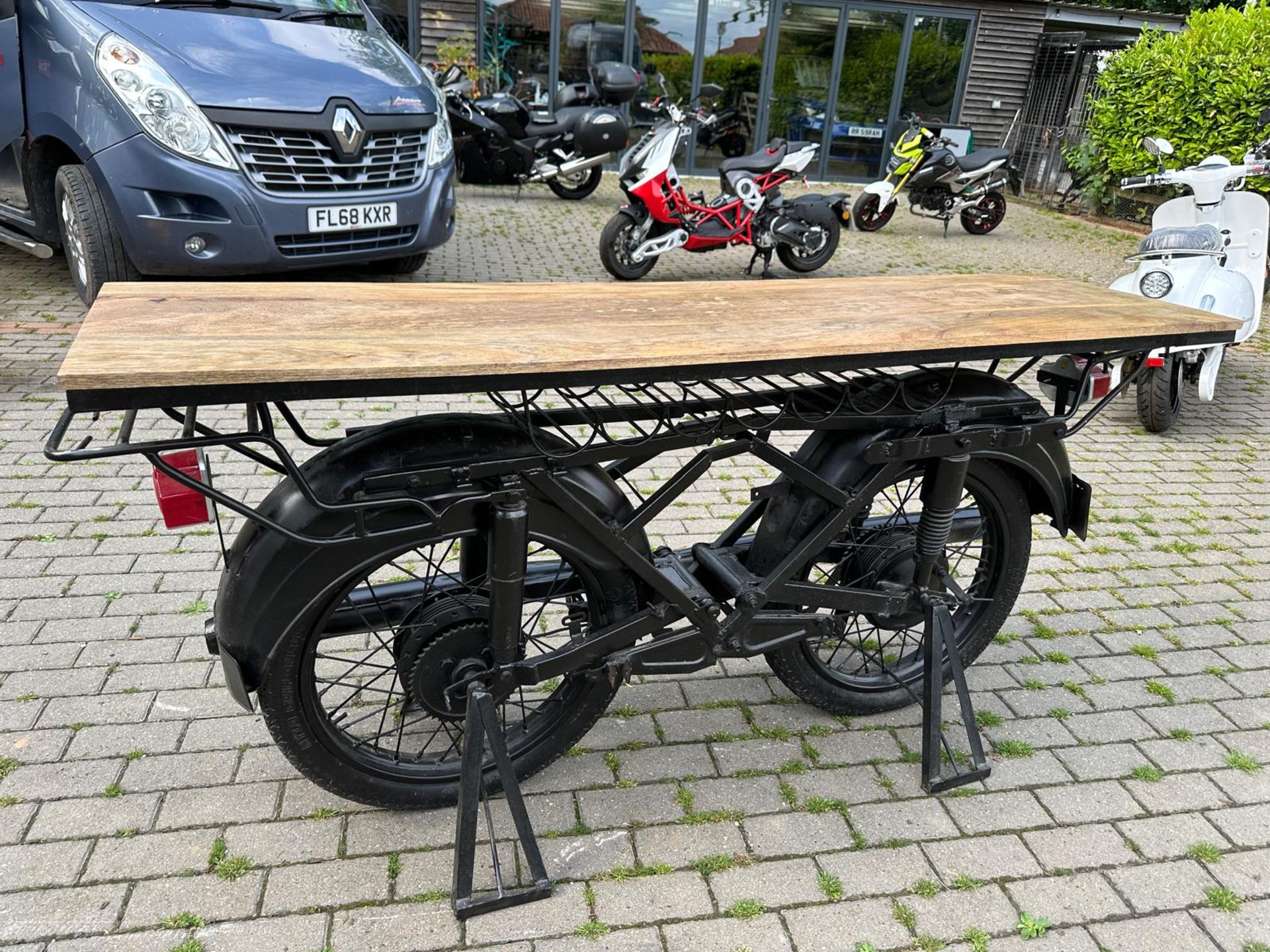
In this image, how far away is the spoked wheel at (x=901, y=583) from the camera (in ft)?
9.06

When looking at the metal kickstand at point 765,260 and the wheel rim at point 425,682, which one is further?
the metal kickstand at point 765,260

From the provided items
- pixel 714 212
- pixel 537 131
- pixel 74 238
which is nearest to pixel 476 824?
pixel 74 238

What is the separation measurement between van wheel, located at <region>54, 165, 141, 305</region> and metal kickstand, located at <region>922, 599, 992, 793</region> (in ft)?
16.6

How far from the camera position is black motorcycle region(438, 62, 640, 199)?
10562 mm

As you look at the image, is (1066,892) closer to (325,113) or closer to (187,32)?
(325,113)

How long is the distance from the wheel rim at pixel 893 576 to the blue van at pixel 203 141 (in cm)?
Answer: 402

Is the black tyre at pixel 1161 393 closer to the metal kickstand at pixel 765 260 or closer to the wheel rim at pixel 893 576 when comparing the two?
the wheel rim at pixel 893 576

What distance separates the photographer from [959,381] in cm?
262

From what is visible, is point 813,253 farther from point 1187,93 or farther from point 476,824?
point 476,824

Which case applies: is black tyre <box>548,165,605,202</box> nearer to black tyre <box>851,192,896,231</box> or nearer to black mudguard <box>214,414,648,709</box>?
black tyre <box>851,192,896,231</box>

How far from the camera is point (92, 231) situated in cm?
547

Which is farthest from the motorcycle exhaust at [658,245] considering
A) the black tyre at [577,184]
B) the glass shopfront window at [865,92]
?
the glass shopfront window at [865,92]

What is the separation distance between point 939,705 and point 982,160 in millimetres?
10085

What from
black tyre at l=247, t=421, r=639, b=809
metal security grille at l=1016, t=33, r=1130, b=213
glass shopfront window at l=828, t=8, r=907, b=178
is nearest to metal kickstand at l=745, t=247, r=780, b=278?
black tyre at l=247, t=421, r=639, b=809
